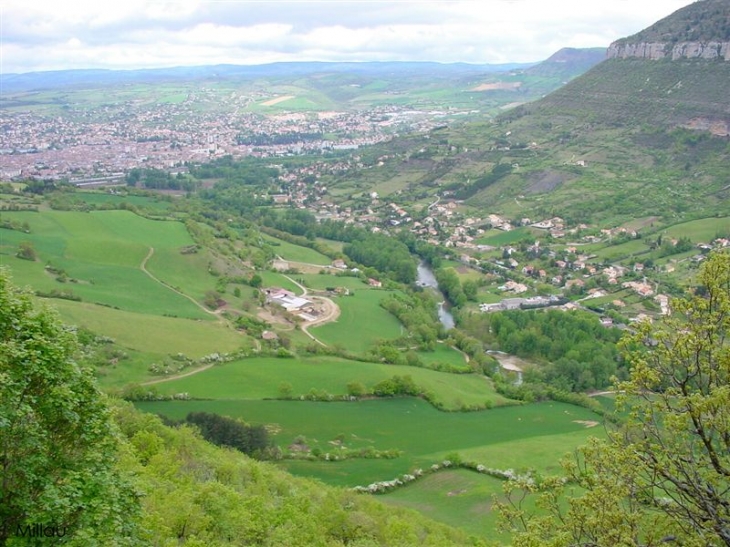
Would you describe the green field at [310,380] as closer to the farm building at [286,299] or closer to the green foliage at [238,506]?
the green foliage at [238,506]

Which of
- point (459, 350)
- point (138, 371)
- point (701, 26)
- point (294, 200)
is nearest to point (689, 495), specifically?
point (138, 371)

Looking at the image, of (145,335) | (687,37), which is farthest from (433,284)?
(687,37)

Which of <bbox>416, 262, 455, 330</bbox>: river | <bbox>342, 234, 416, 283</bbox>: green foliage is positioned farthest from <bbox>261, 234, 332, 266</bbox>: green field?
<bbox>416, 262, 455, 330</bbox>: river

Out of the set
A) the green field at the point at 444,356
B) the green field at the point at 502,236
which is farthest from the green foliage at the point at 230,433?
the green field at the point at 502,236

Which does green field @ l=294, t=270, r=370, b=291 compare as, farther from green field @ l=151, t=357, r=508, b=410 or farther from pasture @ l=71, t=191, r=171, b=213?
pasture @ l=71, t=191, r=171, b=213

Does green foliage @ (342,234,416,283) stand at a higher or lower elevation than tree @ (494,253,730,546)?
lower

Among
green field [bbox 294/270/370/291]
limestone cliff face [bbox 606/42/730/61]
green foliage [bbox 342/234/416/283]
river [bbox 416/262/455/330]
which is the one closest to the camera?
river [bbox 416/262/455/330]

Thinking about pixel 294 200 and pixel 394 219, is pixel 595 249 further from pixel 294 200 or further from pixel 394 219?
pixel 294 200
